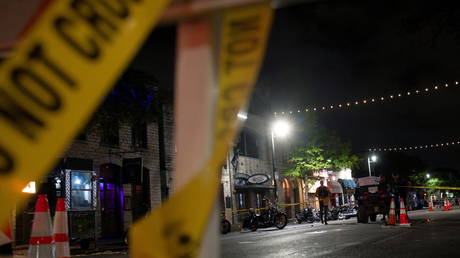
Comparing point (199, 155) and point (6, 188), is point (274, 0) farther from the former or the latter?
point (6, 188)

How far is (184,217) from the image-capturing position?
6.48 feet

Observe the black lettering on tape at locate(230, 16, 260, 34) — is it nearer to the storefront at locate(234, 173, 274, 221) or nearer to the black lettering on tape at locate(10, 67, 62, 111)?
the black lettering on tape at locate(10, 67, 62, 111)

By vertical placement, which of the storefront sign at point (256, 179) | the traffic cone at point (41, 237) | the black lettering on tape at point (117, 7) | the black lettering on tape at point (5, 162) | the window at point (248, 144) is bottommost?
the traffic cone at point (41, 237)

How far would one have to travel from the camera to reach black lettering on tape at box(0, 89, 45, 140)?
67.6 inches

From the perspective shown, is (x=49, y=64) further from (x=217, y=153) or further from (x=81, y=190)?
(x=81, y=190)

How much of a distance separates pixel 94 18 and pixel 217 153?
0.77m

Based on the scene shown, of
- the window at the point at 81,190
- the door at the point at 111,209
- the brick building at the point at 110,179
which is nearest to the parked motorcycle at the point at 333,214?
the brick building at the point at 110,179

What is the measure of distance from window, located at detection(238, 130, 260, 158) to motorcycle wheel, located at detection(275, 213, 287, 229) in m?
11.8

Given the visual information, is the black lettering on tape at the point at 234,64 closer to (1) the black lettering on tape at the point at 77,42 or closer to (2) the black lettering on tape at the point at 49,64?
(1) the black lettering on tape at the point at 77,42

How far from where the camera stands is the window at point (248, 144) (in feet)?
105

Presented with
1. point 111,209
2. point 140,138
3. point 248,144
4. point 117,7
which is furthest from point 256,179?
point 117,7

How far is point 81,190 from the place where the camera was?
18.5 meters

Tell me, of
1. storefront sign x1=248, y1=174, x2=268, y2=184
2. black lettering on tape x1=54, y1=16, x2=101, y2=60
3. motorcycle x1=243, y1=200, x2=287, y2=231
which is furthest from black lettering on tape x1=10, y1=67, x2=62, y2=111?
storefront sign x1=248, y1=174, x2=268, y2=184

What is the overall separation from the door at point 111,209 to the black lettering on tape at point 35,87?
19533mm
